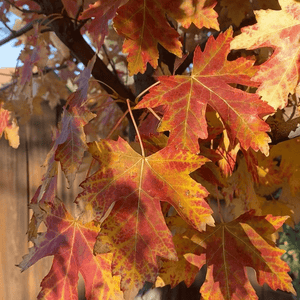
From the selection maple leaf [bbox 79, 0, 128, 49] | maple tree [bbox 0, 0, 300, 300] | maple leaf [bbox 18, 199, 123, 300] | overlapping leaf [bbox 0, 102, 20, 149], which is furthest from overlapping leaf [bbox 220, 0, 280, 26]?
overlapping leaf [bbox 0, 102, 20, 149]

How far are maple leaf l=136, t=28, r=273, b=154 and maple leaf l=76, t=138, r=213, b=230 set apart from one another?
1.3 inches

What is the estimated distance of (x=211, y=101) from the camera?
576 mm

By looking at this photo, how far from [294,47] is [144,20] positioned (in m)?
0.28

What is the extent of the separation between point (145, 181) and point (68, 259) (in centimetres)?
22

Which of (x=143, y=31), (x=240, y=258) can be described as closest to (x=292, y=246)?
(x=240, y=258)

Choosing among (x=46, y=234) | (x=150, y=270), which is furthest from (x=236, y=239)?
(x=46, y=234)

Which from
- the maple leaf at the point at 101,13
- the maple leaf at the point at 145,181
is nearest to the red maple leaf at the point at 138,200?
the maple leaf at the point at 145,181

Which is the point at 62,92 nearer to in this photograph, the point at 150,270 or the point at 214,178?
the point at 214,178

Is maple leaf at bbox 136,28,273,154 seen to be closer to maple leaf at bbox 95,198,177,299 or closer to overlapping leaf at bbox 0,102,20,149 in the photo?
maple leaf at bbox 95,198,177,299

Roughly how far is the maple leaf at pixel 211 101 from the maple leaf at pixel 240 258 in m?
0.21

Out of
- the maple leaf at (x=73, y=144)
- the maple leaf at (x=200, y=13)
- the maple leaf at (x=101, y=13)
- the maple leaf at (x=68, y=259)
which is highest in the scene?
the maple leaf at (x=101, y=13)

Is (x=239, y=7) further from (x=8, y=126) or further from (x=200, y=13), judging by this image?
(x=8, y=126)

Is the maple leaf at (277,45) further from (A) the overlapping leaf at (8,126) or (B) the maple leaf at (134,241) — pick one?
(A) the overlapping leaf at (8,126)

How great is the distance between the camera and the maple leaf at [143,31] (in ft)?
2.09
